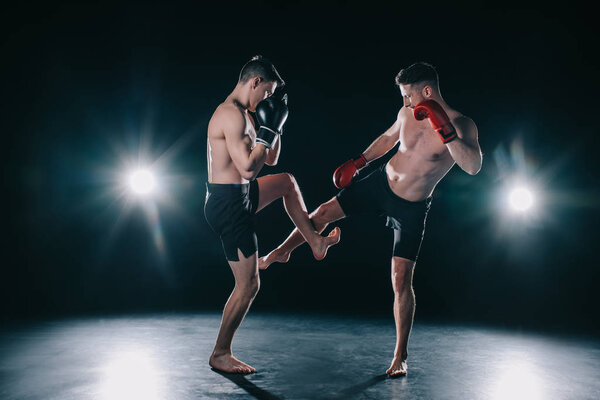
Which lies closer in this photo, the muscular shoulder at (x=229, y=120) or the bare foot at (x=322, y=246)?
the muscular shoulder at (x=229, y=120)

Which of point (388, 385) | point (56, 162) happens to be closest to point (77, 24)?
point (56, 162)

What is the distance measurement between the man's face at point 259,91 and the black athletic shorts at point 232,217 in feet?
1.64

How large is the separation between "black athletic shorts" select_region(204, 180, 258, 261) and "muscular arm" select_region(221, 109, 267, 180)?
190 mm

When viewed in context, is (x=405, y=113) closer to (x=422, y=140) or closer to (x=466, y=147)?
(x=422, y=140)

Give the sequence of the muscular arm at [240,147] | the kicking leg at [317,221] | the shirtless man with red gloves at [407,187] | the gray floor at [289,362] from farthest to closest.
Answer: the kicking leg at [317,221] → the shirtless man with red gloves at [407,187] → the muscular arm at [240,147] → the gray floor at [289,362]

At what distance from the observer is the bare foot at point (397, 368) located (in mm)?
2990

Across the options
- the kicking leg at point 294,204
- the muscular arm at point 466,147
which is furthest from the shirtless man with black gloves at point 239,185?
the muscular arm at point 466,147

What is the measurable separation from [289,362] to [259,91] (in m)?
1.75

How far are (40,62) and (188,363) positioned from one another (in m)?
4.30

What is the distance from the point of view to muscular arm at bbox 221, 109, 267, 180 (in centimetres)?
281

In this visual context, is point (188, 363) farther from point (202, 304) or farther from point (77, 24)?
point (77, 24)

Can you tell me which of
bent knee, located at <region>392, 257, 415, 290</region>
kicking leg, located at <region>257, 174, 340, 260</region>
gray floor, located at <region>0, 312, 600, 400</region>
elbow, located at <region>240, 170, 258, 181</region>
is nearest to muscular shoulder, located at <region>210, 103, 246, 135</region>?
elbow, located at <region>240, 170, 258, 181</region>

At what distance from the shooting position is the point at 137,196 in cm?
611

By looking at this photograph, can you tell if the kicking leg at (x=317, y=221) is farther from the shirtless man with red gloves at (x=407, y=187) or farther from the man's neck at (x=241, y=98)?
the man's neck at (x=241, y=98)
